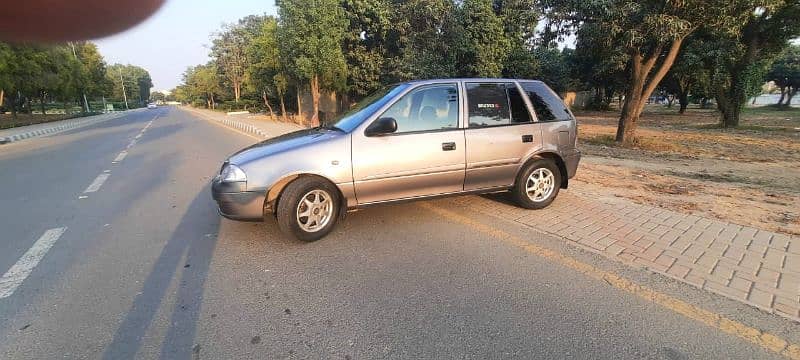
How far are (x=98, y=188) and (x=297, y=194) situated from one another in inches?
194

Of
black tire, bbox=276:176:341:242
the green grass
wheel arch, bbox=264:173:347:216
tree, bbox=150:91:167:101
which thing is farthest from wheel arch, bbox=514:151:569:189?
tree, bbox=150:91:167:101

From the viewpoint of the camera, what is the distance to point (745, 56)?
16672mm

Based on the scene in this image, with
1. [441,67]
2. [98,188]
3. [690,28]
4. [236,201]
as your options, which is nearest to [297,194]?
[236,201]

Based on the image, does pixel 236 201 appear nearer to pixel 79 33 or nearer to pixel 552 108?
pixel 79 33

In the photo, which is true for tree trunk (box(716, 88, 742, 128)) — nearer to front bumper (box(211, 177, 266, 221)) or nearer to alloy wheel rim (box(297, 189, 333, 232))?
alloy wheel rim (box(297, 189, 333, 232))

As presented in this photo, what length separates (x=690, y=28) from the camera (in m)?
9.17

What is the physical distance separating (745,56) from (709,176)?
14878 mm

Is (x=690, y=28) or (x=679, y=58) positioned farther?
(x=679, y=58)

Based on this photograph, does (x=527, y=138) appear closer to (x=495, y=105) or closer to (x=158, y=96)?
(x=495, y=105)

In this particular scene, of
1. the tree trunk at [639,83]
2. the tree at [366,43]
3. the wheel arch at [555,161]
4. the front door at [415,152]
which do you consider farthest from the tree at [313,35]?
the wheel arch at [555,161]

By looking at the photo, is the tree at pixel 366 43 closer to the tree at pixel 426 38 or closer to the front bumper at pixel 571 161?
the tree at pixel 426 38

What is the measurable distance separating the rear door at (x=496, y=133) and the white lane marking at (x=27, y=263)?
4.20 meters

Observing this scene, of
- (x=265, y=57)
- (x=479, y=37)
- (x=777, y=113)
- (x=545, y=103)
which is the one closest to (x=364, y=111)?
(x=545, y=103)

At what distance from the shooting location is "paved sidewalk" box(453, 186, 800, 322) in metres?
2.85
